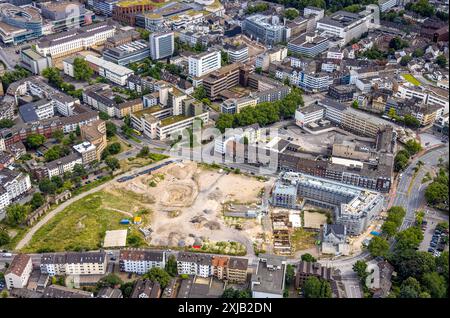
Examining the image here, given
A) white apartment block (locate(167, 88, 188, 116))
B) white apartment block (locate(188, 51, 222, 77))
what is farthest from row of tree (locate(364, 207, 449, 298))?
white apartment block (locate(188, 51, 222, 77))

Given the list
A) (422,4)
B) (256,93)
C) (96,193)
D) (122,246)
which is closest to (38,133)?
(96,193)

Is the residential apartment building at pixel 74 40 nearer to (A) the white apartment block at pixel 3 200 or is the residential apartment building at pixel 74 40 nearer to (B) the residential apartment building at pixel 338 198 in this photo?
(A) the white apartment block at pixel 3 200

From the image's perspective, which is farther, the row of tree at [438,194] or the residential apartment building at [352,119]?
the residential apartment building at [352,119]

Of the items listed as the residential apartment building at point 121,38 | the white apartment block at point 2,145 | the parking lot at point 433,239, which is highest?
the residential apartment building at point 121,38

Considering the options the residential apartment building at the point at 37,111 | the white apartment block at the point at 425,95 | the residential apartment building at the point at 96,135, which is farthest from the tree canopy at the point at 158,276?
the white apartment block at the point at 425,95

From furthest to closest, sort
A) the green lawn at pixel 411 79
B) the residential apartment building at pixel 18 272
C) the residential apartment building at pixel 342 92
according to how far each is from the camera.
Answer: the green lawn at pixel 411 79
the residential apartment building at pixel 342 92
the residential apartment building at pixel 18 272

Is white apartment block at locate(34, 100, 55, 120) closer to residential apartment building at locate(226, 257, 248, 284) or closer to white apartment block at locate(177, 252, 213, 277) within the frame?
white apartment block at locate(177, 252, 213, 277)

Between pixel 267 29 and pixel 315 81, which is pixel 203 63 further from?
pixel 267 29
